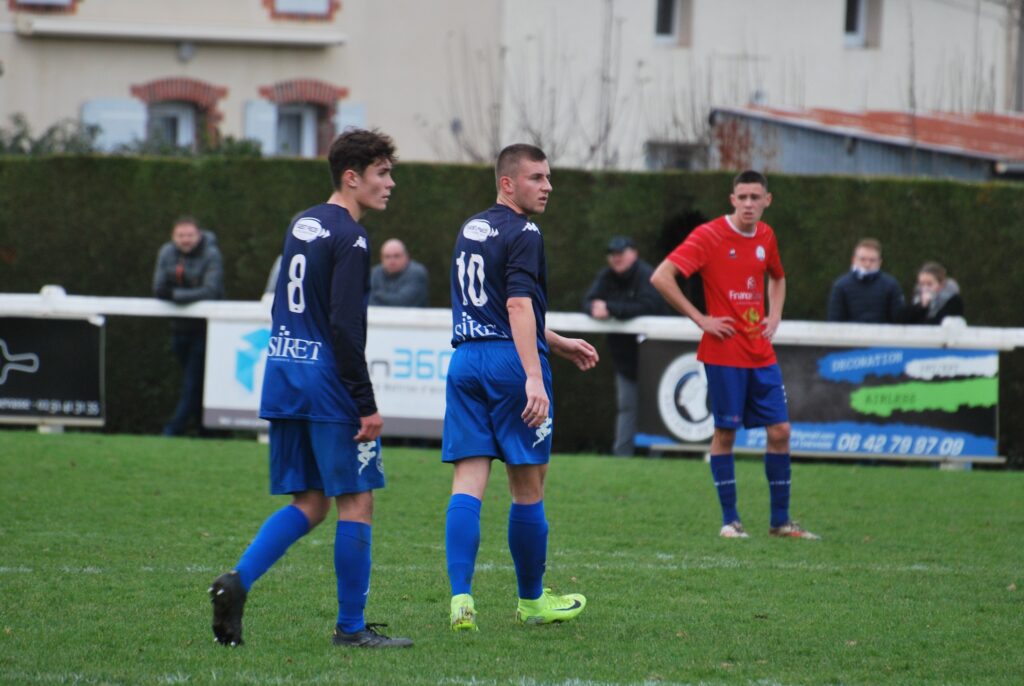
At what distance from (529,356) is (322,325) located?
89 centimetres

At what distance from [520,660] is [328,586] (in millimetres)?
1814

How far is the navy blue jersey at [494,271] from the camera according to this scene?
20.9ft

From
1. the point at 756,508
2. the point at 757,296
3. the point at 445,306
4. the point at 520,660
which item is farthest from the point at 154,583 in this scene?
the point at 445,306

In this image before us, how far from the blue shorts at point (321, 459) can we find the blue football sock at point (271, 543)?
111 mm

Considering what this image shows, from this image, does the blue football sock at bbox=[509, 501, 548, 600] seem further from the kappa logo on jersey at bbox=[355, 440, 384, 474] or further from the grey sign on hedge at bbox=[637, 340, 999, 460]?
the grey sign on hedge at bbox=[637, 340, 999, 460]

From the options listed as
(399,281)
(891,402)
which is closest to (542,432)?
(891,402)

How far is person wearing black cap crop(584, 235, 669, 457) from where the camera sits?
47.9 ft

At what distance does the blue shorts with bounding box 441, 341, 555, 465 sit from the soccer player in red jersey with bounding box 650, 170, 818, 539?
3.08m

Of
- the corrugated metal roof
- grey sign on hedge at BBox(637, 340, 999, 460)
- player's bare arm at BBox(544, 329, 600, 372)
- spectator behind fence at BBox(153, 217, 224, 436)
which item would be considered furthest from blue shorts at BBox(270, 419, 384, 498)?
the corrugated metal roof

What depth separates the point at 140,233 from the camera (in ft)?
54.4

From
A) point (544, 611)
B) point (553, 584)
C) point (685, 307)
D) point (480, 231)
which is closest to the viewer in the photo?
point (480, 231)

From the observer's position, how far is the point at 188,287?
49.4 ft

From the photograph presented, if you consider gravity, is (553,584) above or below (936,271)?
below

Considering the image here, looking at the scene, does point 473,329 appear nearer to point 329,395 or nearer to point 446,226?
point 329,395
